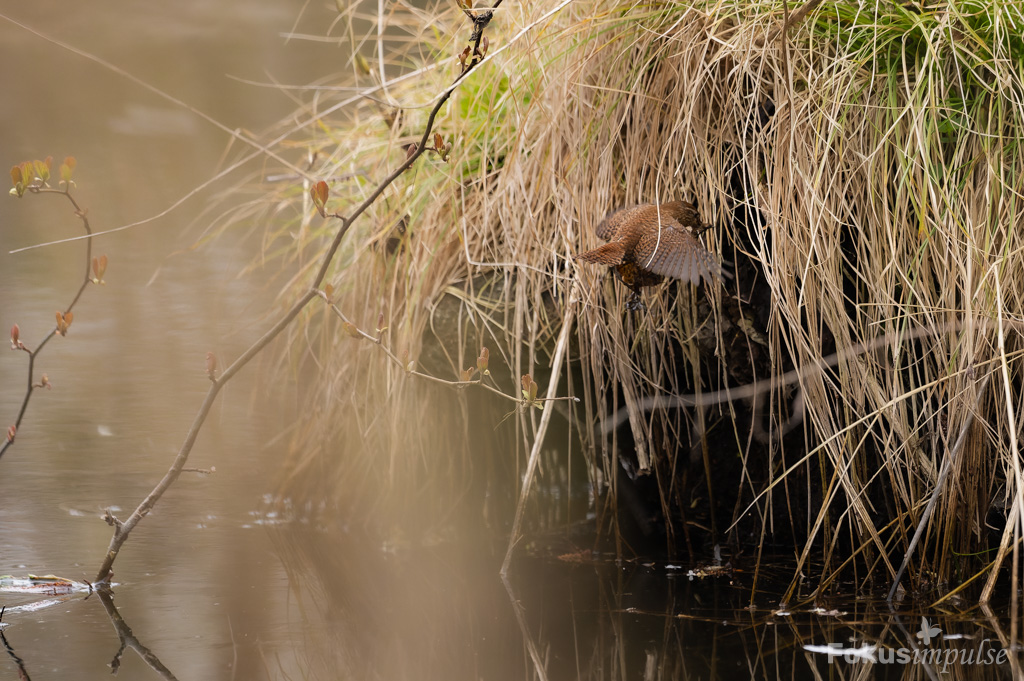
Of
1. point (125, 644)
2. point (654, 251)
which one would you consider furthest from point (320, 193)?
point (125, 644)

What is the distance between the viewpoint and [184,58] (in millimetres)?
2469

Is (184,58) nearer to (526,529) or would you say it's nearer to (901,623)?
(526,529)

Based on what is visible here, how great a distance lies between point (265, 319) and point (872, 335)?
1.06 m

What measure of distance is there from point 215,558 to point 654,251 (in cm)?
64

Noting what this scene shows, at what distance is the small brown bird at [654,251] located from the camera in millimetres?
905

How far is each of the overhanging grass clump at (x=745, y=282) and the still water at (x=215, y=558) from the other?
117mm

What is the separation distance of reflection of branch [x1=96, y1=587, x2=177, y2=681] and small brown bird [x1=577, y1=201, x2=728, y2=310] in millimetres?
585

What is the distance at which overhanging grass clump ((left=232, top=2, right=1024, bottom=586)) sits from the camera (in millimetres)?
907

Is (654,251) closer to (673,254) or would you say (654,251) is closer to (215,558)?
(673,254)

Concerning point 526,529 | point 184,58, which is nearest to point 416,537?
point 526,529

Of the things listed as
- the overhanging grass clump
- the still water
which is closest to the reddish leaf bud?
the overhanging grass clump

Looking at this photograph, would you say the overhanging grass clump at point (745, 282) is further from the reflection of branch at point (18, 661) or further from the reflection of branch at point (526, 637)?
the reflection of branch at point (18, 661)

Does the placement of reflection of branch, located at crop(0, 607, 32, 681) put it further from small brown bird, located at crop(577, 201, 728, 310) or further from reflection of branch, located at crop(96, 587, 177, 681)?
small brown bird, located at crop(577, 201, 728, 310)

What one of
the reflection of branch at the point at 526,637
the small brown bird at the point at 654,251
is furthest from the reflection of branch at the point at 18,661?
the small brown bird at the point at 654,251
